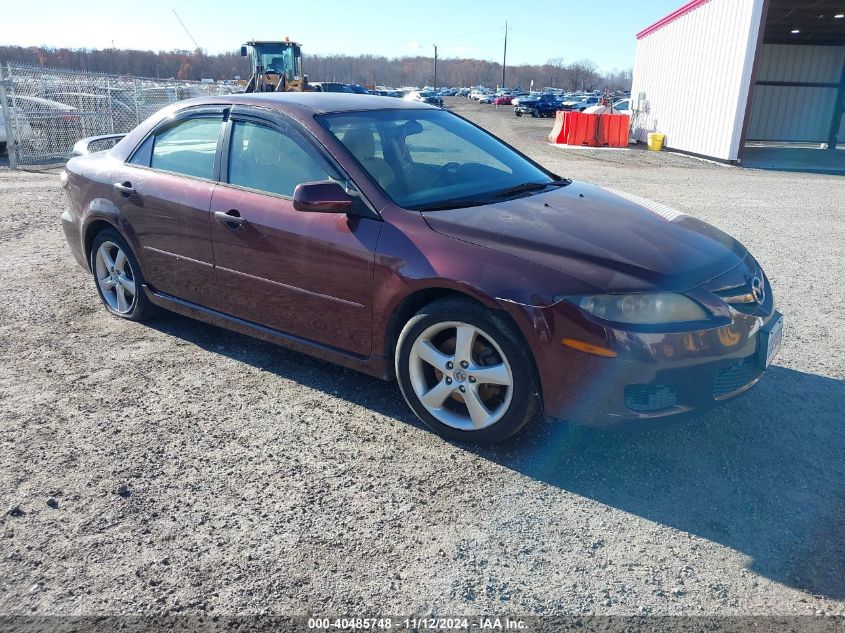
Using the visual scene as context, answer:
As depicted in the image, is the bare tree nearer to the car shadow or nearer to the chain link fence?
the chain link fence

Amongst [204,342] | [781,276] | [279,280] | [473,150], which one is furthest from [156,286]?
[781,276]

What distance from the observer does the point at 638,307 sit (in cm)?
295

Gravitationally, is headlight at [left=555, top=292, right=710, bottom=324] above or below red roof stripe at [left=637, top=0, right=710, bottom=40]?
below

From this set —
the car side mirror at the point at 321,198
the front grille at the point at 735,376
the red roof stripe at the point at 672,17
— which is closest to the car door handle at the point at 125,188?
the car side mirror at the point at 321,198

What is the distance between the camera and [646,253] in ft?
10.4

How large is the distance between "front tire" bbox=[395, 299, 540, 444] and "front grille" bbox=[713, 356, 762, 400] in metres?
0.81

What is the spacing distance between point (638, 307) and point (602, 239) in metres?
0.46

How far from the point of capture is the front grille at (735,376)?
309cm

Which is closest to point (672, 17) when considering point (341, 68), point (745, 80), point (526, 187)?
point (745, 80)

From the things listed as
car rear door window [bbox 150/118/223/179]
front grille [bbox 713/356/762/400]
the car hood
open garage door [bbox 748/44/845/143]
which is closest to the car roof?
car rear door window [bbox 150/118/223/179]

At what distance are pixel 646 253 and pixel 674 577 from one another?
1.42m

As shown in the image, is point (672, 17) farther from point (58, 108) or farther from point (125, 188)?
point (125, 188)

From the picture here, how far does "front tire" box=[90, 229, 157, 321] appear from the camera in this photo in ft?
15.8

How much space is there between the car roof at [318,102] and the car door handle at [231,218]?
2.22 ft
